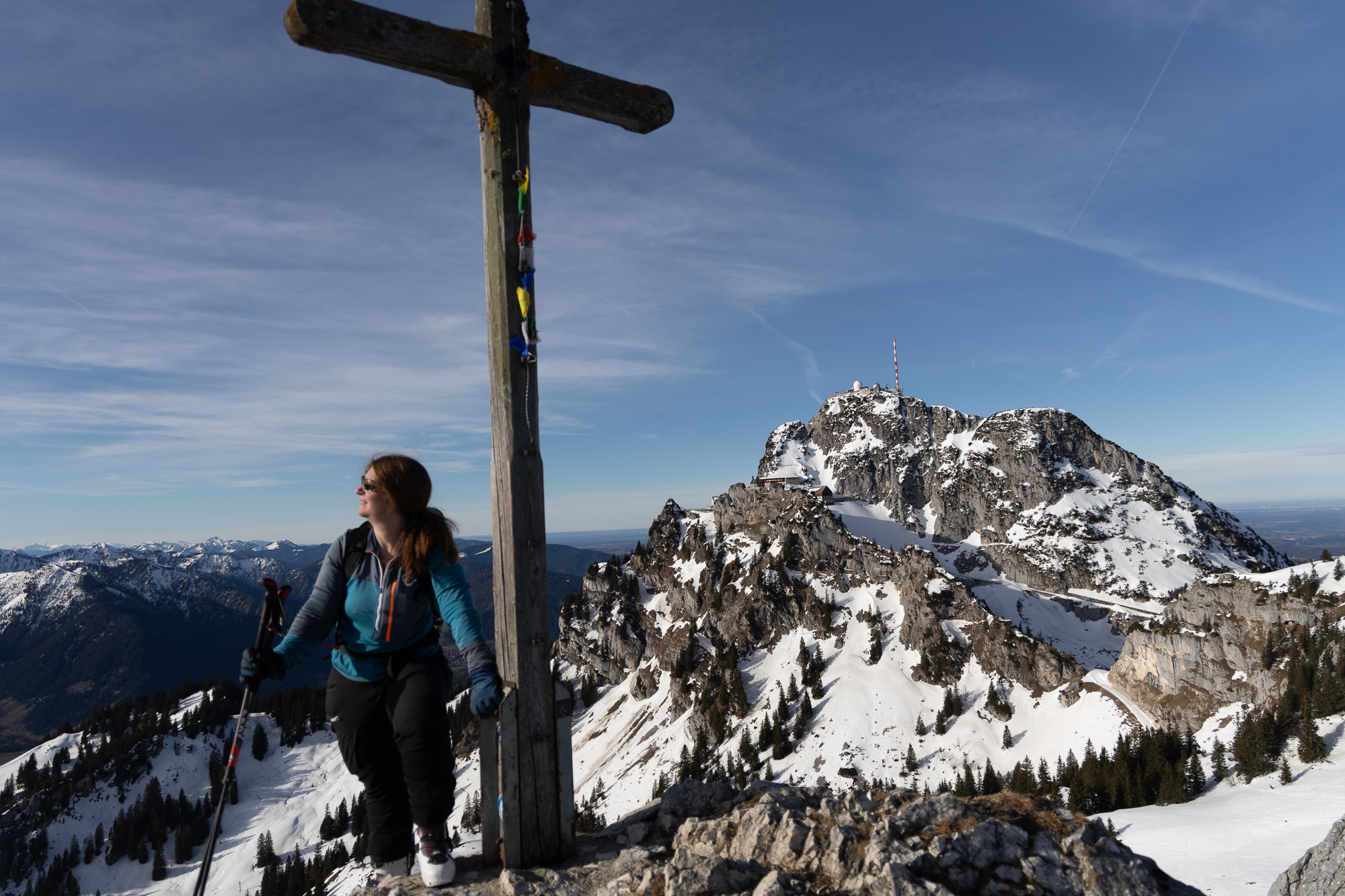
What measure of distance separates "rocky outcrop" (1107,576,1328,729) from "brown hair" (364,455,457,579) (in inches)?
4465

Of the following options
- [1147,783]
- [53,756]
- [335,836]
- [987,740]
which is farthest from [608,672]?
[53,756]

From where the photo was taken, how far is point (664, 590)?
533 ft

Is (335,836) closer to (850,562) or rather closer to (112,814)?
(112,814)

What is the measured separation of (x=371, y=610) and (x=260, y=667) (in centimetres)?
94

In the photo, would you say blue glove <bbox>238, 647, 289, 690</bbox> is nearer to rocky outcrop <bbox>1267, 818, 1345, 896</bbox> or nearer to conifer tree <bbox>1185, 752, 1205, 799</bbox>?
rocky outcrop <bbox>1267, 818, 1345, 896</bbox>

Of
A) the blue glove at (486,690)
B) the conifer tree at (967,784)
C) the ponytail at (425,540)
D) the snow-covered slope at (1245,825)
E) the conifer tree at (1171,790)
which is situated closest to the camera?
the blue glove at (486,690)

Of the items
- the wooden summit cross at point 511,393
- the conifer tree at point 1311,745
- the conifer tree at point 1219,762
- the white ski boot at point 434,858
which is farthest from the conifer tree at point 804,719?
the white ski boot at point 434,858

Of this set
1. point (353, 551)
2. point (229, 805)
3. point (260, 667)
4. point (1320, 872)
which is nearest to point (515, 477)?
point (353, 551)

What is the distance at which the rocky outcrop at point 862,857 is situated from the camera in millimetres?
4715

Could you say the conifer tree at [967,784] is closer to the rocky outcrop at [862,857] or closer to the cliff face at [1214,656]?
the cliff face at [1214,656]

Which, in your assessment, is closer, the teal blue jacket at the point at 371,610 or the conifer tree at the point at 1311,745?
the teal blue jacket at the point at 371,610

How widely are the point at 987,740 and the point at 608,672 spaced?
293 feet

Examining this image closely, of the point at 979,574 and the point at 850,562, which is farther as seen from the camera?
the point at 979,574

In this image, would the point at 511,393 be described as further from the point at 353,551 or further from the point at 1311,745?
the point at 1311,745
